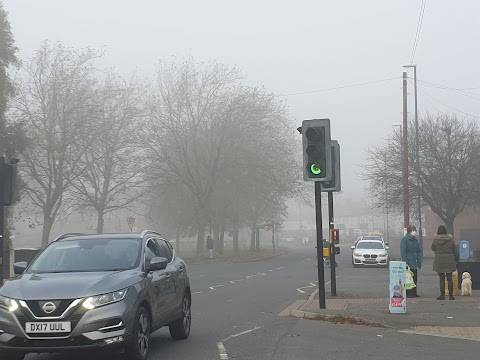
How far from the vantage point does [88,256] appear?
34.2 ft

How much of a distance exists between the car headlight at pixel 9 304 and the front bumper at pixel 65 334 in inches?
1.8

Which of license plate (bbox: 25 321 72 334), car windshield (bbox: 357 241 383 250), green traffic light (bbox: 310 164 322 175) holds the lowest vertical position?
license plate (bbox: 25 321 72 334)

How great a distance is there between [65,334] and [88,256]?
70.6 inches

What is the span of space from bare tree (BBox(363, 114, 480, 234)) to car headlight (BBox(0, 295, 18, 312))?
40169 millimetres

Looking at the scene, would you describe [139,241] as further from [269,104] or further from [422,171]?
[269,104]

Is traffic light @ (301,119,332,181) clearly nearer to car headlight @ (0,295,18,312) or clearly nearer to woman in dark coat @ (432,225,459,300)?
woman in dark coat @ (432,225,459,300)

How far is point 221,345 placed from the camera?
36.9 feet

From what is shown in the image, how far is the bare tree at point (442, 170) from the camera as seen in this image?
46844mm

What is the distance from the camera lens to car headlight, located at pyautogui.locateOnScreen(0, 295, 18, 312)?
8.91 meters

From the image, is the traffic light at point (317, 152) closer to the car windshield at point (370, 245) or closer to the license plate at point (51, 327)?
the license plate at point (51, 327)

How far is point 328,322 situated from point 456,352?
3.64 meters

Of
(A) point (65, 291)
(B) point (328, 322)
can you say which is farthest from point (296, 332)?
(A) point (65, 291)

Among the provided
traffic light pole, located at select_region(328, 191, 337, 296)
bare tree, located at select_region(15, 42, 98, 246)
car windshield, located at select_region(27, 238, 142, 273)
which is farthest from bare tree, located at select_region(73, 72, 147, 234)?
car windshield, located at select_region(27, 238, 142, 273)

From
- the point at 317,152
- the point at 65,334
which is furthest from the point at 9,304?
the point at 317,152
